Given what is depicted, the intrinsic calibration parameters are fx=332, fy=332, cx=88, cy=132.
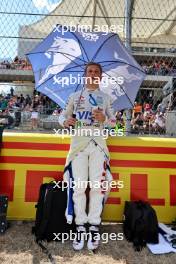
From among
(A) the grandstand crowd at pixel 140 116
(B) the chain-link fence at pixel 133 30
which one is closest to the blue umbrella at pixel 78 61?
(B) the chain-link fence at pixel 133 30

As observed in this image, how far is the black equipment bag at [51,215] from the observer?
298 cm

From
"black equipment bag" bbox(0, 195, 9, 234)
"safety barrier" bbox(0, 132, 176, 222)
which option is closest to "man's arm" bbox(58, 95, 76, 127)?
"safety barrier" bbox(0, 132, 176, 222)

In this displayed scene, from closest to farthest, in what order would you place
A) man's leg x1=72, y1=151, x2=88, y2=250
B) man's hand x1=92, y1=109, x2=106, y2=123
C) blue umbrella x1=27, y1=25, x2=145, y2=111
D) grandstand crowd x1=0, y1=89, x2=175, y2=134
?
man's leg x1=72, y1=151, x2=88, y2=250, man's hand x1=92, y1=109, x2=106, y2=123, blue umbrella x1=27, y1=25, x2=145, y2=111, grandstand crowd x1=0, y1=89, x2=175, y2=134

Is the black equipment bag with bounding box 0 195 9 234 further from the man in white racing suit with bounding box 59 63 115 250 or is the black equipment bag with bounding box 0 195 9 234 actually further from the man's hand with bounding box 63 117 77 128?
the man's hand with bounding box 63 117 77 128

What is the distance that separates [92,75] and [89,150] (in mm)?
715

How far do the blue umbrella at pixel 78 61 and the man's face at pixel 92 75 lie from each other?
3.62 ft

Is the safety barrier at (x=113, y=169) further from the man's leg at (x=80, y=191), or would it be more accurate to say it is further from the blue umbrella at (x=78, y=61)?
the blue umbrella at (x=78, y=61)

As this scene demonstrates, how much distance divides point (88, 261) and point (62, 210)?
617 millimetres

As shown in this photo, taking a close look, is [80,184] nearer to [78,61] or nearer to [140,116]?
[78,61]

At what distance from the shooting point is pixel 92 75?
10.4 feet

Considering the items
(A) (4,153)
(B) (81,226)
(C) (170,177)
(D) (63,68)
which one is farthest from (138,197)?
(D) (63,68)

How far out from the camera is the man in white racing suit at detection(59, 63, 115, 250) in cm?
297

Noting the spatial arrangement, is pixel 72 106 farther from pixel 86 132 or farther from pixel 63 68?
pixel 63 68

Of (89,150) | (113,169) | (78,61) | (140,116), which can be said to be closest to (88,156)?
(89,150)
